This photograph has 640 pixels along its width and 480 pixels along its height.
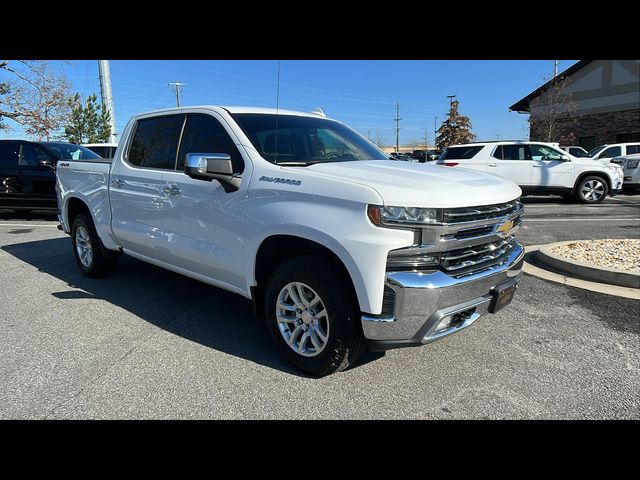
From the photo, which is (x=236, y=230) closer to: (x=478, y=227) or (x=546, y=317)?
(x=478, y=227)

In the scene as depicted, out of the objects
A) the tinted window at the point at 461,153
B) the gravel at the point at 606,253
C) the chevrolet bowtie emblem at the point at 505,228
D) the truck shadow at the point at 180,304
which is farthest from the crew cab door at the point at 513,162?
the chevrolet bowtie emblem at the point at 505,228

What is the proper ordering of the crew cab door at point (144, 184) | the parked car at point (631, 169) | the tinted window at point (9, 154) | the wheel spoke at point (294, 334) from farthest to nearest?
the parked car at point (631, 169), the tinted window at point (9, 154), the crew cab door at point (144, 184), the wheel spoke at point (294, 334)

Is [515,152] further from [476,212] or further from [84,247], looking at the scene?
[84,247]

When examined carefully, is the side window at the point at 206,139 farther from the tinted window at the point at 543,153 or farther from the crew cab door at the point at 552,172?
the tinted window at the point at 543,153

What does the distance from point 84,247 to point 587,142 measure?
31.2m

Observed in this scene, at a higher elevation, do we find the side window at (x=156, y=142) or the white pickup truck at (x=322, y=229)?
the side window at (x=156, y=142)

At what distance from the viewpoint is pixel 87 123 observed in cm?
3084

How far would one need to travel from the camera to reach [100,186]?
5.03m

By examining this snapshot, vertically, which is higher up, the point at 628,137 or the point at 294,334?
the point at 628,137

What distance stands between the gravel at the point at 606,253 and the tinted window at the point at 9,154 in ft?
37.1

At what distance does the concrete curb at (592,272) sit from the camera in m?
4.90

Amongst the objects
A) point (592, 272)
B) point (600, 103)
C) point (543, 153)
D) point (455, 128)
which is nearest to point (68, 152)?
point (592, 272)
